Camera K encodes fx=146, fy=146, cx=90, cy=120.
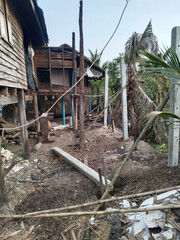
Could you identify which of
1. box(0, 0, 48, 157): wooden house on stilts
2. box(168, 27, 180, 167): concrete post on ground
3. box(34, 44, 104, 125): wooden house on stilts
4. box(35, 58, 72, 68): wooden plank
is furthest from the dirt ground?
box(35, 58, 72, 68): wooden plank

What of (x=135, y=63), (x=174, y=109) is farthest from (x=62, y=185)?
(x=135, y=63)

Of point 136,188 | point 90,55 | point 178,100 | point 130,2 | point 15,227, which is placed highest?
point 90,55

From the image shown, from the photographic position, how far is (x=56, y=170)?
4.03 m

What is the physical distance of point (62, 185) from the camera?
11.0 ft

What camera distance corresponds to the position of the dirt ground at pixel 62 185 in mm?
2168

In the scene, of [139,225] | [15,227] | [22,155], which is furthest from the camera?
[22,155]

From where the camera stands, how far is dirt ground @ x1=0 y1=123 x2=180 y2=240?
217 centimetres

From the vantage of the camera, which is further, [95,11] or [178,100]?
[95,11]

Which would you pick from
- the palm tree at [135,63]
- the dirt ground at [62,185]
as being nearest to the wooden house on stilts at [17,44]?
the dirt ground at [62,185]

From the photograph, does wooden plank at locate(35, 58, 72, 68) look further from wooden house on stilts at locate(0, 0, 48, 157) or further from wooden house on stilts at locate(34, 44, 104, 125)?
wooden house on stilts at locate(0, 0, 48, 157)

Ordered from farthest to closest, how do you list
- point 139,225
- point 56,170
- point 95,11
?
1. point 95,11
2. point 56,170
3. point 139,225

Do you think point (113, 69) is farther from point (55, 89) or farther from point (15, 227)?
point (15, 227)

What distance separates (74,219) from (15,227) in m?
0.90

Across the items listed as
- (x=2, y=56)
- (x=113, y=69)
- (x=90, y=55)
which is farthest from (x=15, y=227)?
(x=90, y=55)
